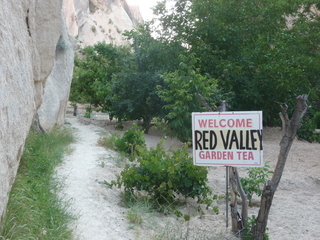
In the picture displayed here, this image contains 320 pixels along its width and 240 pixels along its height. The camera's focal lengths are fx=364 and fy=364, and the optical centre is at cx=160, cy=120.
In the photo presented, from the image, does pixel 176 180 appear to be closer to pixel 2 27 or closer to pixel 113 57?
pixel 2 27

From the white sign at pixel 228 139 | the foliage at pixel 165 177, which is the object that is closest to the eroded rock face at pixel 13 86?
the white sign at pixel 228 139

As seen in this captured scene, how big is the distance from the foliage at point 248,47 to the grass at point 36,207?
8.59 m

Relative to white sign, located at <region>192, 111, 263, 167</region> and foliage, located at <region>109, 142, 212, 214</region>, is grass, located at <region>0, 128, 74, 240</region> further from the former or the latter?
white sign, located at <region>192, 111, 263, 167</region>

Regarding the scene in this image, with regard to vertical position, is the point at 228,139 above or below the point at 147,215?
above

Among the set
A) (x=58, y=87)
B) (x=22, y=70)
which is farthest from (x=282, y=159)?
(x=58, y=87)

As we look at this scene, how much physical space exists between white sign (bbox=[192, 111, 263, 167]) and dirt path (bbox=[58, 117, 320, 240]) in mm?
876

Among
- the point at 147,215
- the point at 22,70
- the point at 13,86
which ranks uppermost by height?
the point at 22,70

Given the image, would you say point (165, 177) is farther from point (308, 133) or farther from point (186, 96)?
point (308, 133)

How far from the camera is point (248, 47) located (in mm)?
14141

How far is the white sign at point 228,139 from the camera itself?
158 inches

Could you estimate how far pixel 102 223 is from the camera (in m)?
4.17

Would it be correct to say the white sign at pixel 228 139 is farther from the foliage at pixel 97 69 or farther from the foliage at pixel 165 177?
the foliage at pixel 97 69

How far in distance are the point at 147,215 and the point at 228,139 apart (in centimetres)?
147

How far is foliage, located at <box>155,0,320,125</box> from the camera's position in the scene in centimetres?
1296
